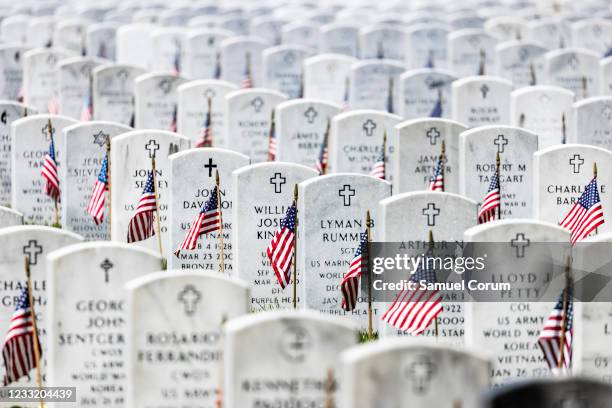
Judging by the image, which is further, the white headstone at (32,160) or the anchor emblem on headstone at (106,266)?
the white headstone at (32,160)

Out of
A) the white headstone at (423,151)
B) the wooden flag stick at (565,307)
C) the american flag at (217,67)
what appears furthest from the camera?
the american flag at (217,67)

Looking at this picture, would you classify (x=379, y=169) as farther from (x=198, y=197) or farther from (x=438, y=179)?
(x=198, y=197)

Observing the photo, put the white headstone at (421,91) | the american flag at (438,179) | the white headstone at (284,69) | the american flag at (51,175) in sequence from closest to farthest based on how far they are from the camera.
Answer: the american flag at (438,179) → the american flag at (51,175) → the white headstone at (421,91) → the white headstone at (284,69)

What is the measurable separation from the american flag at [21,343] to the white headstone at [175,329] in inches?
56.0

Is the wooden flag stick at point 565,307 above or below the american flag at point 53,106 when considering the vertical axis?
below

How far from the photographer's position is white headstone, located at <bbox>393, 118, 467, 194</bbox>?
46.4 feet

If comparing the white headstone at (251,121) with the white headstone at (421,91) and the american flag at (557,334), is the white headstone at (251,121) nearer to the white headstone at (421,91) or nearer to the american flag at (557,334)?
the white headstone at (421,91)

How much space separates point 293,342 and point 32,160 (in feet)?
24.5

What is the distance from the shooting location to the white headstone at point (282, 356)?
8297mm

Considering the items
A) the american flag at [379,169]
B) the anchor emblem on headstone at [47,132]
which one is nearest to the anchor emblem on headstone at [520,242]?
the american flag at [379,169]

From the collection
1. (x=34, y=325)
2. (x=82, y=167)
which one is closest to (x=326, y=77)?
(x=82, y=167)

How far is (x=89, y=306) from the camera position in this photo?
966 cm

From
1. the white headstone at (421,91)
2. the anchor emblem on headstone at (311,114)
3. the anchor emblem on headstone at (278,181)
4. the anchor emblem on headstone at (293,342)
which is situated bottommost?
the anchor emblem on headstone at (293,342)

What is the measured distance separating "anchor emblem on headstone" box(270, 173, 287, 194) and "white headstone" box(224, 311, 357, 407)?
396 centimetres
